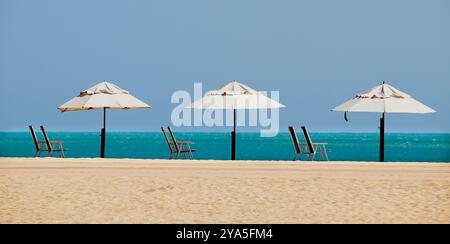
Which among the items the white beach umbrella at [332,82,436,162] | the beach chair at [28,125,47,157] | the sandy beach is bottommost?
the sandy beach

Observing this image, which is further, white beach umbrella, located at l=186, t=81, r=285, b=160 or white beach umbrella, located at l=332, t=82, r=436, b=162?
white beach umbrella, located at l=186, t=81, r=285, b=160

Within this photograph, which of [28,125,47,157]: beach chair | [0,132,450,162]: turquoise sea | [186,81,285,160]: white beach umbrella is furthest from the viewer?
[0,132,450,162]: turquoise sea

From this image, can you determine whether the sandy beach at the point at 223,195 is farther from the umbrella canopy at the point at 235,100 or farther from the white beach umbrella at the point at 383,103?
the umbrella canopy at the point at 235,100

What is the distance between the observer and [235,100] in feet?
55.0

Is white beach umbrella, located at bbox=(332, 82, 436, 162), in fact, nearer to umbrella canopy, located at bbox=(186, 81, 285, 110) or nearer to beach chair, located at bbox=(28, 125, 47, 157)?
umbrella canopy, located at bbox=(186, 81, 285, 110)

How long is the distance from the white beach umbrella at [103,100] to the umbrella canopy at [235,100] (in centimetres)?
139

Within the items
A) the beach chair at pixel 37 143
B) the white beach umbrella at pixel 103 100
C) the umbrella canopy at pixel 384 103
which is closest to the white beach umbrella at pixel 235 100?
the white beach umbrella at pixel 103 100

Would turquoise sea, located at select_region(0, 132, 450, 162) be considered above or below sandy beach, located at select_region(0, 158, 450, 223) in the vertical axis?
below

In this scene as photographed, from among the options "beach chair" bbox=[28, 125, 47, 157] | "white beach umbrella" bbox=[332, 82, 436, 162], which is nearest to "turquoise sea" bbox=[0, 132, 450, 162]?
"white beach umbrella" bbox=[332, 82, 436, 162]

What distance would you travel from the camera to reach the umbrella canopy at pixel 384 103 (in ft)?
53.5

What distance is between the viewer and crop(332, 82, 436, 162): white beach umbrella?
642 inches

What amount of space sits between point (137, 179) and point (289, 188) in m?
2.24

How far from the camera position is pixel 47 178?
453 inches
